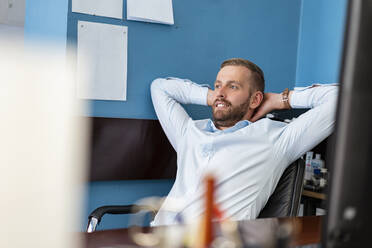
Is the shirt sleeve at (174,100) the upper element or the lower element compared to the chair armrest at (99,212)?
upper

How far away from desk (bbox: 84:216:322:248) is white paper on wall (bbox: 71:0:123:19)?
131 centimetres

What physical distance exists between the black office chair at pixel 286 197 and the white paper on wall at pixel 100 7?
936mm

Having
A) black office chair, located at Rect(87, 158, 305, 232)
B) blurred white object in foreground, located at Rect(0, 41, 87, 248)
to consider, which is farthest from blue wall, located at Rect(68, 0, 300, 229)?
blurred white object in foreground, located at Rect(0, 41, 87, 248)

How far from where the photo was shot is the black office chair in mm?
1451

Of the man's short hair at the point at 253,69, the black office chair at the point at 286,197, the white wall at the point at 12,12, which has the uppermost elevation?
the white wall at the point at 12,12

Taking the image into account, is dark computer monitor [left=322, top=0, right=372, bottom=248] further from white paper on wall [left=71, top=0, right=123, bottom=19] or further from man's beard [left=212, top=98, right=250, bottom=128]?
white paper on wall [left=71, top=0, right=123, bottom=19]

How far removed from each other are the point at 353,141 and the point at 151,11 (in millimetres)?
1689

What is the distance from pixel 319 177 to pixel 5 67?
1989mm

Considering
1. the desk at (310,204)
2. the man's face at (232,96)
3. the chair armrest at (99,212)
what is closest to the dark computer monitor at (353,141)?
the chair armrest at (99,212)

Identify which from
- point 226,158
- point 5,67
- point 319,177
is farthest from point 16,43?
point 319,177

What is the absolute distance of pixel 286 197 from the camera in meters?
1.48

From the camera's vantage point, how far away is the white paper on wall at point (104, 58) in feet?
6.16

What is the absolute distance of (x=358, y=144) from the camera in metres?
0.48

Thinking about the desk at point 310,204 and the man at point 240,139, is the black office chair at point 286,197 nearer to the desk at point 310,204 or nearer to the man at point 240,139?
the man at point 240,139
